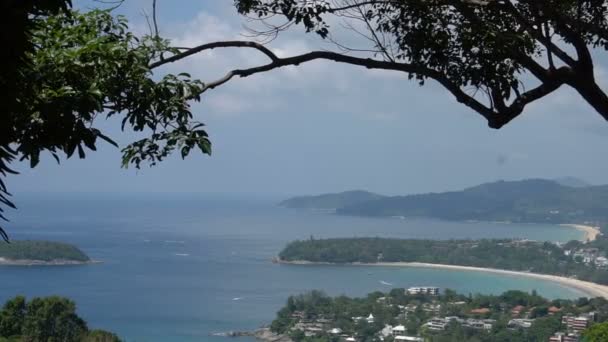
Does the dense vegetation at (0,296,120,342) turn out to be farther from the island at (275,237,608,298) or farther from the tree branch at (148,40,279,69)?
the island at (275,237,608,298)

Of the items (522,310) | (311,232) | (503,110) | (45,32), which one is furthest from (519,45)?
(311,232)

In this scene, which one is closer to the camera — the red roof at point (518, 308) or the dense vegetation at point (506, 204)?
the red roof at point (518, 308)

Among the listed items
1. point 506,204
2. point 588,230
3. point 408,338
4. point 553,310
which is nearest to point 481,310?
point 553,310

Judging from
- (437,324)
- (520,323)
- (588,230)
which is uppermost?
(588,230)

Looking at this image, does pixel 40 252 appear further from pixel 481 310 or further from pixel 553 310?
pixel 553 310

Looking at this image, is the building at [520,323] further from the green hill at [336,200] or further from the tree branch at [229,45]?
the green hill at [336,200]

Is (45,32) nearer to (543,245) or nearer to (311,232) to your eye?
(543,245)

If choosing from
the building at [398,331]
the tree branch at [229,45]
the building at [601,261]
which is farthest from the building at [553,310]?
the tree branch at [229,45]
